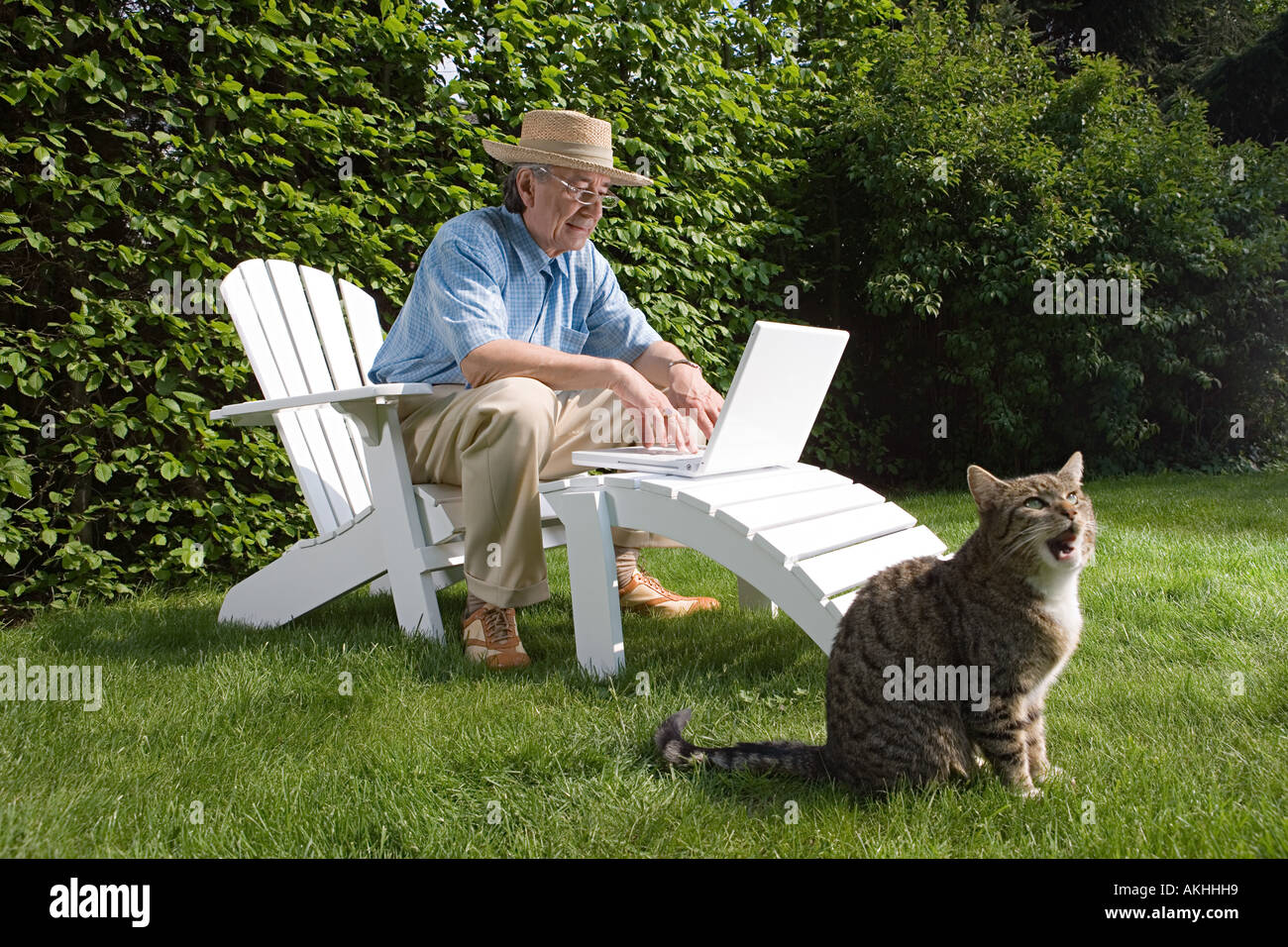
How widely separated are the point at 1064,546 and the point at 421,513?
190 cm

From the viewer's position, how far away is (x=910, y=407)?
22.1 ft

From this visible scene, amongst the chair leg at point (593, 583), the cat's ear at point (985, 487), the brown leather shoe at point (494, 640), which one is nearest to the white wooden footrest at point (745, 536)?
the chair leg at point (593, 583)

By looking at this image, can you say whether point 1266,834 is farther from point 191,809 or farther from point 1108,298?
point 1108,298

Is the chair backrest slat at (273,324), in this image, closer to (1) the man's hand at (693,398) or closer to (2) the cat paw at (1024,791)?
(1) the man's hand at (693,398)

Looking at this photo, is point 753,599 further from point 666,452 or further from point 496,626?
point 496,626

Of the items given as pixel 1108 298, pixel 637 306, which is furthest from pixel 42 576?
pixel 1108 298

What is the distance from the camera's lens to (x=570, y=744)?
1.97 m

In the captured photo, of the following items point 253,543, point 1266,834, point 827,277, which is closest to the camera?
point 1266,834

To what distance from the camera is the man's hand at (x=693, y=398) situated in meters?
3.09

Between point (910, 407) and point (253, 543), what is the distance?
15.2ft

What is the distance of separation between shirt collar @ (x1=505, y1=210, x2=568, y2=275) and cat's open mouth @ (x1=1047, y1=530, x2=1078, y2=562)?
76.1 inches

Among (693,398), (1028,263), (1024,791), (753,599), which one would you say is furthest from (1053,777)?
(1028,263)

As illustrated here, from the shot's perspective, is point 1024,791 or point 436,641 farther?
point 436,641

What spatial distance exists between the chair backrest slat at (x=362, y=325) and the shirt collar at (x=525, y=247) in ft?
2.76
